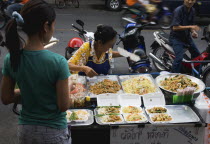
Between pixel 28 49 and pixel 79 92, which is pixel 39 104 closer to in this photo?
pixel 28 49

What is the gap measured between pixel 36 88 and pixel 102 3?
1314 cm

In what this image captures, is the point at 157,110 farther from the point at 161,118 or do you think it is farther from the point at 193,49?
the point at 193,49

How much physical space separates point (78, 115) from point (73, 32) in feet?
21.2

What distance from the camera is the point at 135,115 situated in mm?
2943

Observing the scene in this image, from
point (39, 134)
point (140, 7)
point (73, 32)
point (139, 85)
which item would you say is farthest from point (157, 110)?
point (73, 32)

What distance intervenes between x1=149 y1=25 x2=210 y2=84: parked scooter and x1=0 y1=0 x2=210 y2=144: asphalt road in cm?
82

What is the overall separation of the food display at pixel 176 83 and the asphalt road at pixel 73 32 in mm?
2209

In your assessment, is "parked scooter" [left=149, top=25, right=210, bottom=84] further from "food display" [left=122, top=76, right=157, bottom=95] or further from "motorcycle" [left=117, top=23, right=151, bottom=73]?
"food display" [left=122, top=76, right=157, bottom=95]

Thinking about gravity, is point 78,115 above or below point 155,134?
above

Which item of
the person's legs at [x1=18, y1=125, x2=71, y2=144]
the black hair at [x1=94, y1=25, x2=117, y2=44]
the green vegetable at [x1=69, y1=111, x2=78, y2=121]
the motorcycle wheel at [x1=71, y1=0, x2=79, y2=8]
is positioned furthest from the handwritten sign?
the motorcycle wheel at [x1=71, y1=0, x2=79, y2=8]

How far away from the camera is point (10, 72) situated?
71.3 inches

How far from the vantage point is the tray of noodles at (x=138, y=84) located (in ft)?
11.2

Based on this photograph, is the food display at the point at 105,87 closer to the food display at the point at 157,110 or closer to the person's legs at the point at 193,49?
the food display at the point at 157,110

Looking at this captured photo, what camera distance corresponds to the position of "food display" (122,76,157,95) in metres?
3.41
